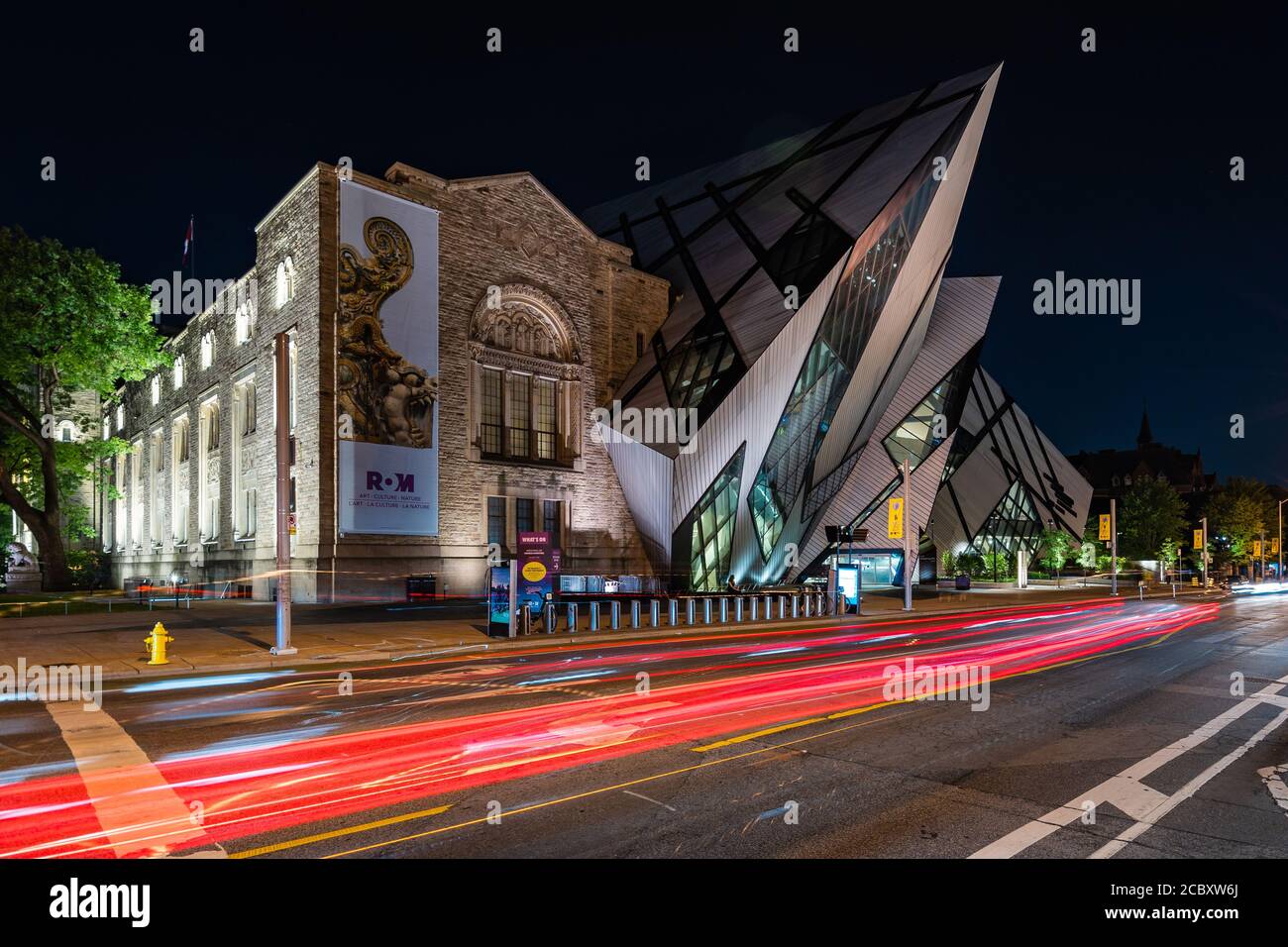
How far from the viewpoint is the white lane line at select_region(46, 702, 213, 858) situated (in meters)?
5.54

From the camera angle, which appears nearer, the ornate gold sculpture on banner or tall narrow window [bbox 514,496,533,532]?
the ornate gold sculpture on banner

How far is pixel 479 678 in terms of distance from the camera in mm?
13227

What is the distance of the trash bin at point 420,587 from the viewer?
30.2m

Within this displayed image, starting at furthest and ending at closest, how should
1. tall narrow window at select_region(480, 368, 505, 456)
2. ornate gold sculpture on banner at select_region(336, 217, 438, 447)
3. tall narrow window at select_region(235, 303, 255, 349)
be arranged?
1. tall narrow window at select_region(235, 303, 255, 349)
2. tall narrow window at select_region(480, 368, 505, 456)
3. ornate gold sculpture on banner at select_region(336, 217, 438, 447)

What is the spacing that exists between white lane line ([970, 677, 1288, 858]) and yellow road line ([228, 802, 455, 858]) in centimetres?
423

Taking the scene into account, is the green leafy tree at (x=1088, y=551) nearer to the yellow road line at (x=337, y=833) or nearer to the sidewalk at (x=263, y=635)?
the sidewalk at (x=263, y=635)

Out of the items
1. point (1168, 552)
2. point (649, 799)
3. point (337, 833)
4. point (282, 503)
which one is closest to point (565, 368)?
point (282, 503)

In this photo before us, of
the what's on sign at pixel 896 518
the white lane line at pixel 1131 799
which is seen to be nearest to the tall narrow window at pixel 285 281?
the what's on sign at pixel 896 518

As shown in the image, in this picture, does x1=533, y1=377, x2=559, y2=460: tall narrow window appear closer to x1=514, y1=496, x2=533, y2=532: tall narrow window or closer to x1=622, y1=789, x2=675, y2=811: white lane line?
x1=514, y1=496, x2=533, y2=532: tall narrow window

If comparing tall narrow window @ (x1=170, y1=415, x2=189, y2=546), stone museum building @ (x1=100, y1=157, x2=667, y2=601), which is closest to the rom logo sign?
stone museum building @ (x1=100, y1=157, x2=667, y2=601)
